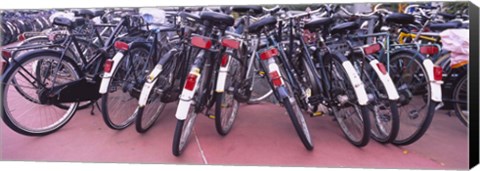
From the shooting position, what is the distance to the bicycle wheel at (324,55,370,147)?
72.0 inches

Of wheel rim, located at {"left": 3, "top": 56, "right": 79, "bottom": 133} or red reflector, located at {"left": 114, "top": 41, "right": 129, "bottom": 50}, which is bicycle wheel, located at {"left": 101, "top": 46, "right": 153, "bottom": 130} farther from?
wheel rim, located at {"left": 3, "top": 56, "right": 79, "bottom": 133}

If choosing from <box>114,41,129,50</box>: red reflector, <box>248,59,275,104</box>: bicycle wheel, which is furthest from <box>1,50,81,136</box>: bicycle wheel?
<box>248,59,275,104</box>: bicycle wheel

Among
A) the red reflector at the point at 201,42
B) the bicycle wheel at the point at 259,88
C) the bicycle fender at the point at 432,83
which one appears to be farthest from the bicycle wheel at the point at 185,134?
the bicycle fender at the point at 432,83

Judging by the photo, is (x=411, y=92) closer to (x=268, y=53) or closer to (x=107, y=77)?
(x=268, y=53)

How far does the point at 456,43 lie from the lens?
173 centimetres

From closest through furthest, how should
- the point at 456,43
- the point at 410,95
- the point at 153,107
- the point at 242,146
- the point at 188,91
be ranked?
1. the point at 188,91
2. the point at 456,43
3. the point at 410,95
4. the point at 242,146
5. the point at 153,107

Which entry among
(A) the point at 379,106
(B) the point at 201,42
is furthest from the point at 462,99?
(B) the point at 201,42

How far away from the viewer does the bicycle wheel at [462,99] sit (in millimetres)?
1763

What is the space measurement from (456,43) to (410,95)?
43 centimetres

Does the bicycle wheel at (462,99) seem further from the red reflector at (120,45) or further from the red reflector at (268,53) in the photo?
the red reflector at (120,45)

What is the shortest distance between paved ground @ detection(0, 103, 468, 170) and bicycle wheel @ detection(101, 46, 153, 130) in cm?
11

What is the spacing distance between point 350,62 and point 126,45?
5.49 feet

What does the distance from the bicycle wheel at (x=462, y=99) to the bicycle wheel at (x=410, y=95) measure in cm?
20

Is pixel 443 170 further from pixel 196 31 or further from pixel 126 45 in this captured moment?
pixel 126 45
